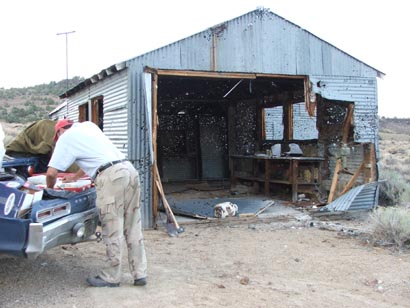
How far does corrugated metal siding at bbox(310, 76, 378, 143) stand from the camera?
11.2 metres

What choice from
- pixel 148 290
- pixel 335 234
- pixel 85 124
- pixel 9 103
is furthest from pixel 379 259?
pixel 9 103

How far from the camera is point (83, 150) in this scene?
17.0 feet

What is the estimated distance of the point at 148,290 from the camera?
17.2 ft

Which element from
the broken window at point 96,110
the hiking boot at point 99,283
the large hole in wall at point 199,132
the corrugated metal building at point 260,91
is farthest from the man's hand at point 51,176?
the large hole in wall at point 199,132

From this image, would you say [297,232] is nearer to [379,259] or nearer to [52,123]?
[379,259]

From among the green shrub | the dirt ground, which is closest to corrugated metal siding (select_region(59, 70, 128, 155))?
the dirt ground

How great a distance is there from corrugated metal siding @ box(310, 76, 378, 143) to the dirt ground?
3.19 m

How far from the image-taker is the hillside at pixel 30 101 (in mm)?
39281

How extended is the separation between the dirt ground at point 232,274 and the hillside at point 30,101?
3149 cm

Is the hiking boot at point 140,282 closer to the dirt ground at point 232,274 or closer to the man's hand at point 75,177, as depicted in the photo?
the dirt ground at point 232,274

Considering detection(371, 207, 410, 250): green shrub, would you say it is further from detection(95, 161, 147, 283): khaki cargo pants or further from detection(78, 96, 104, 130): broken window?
detection(78, 96, 104, 130): broken window

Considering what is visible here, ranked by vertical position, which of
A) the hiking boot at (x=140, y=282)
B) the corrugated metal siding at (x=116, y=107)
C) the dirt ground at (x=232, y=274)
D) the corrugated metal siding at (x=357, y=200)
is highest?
the corrugated metal siding at (x=116, y=107)

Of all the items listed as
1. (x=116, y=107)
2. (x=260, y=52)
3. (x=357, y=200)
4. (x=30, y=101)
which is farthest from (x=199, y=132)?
(x=30, y=101)

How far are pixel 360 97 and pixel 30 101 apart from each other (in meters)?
40.5
